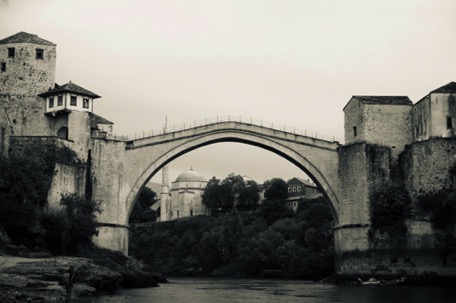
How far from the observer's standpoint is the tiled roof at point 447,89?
5341cm

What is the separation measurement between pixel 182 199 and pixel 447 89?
6068cm

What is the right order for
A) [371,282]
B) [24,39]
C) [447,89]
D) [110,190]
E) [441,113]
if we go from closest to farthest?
[371,282]
[441,113]
[447,89]
[110,190]
[24,39]

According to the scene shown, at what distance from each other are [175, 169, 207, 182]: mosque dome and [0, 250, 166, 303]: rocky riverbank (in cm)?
6437

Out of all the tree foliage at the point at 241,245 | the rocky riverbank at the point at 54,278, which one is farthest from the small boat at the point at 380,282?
the rocky riverbank at the point at 54,278

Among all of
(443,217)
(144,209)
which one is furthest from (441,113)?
(144,209)

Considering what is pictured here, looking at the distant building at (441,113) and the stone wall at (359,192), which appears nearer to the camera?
the distant building at (441,113)

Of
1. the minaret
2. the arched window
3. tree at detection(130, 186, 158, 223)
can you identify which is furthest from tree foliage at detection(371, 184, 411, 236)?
the minaret

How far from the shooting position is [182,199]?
110188 mm

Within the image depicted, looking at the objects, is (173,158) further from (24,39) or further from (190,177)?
(190,177)

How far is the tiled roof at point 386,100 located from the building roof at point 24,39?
2129 centimetres

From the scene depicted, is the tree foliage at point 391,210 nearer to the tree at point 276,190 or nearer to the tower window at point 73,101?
the tower window at point 73,101

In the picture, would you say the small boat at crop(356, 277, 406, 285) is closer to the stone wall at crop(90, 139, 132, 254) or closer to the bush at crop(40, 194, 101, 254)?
the stone wall at crop(90, 139, 132, 254)

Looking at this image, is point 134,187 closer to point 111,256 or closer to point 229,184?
point 111,256

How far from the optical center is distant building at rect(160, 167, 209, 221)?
110062 mm
